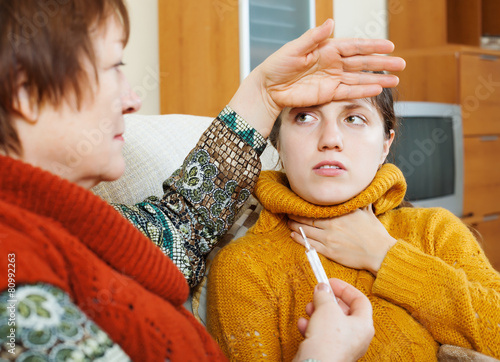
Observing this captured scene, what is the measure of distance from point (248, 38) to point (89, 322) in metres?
2.25

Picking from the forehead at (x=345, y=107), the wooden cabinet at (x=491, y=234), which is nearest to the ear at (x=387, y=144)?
the forehead at (x=345, y=107)

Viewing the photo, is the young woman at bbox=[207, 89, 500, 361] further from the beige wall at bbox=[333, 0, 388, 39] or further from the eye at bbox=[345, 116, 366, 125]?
the beige wall at bbox=[333, 0, 388, 39]

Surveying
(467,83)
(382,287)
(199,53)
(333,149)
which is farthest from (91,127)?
(467,83)

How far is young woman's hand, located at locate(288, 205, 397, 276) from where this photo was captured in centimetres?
102

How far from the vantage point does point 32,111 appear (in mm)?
620

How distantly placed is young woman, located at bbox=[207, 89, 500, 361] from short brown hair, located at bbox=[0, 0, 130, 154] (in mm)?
528

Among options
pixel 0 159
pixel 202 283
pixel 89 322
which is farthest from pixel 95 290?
pixel 202 283

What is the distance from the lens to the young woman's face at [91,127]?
64 centimetres

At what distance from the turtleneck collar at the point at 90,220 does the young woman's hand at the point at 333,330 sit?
7.8 inches

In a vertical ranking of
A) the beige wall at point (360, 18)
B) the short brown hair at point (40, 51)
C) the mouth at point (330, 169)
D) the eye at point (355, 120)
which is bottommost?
the mouth at point (330, 169)

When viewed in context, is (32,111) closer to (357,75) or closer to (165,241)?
(165,241)

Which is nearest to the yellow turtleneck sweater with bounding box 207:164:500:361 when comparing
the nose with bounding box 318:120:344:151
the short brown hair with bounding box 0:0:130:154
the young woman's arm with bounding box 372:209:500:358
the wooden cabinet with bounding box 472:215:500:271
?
the young woman's arm with bounding box 372:209:500:358

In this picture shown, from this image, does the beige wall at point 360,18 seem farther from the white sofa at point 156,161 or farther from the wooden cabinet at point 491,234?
the white sofa at point 156,161

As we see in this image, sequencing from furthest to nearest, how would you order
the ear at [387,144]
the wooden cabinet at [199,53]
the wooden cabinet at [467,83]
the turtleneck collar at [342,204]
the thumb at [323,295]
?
the wooden cabinet at [467,83], the wooden cabinet at [199,53], the ear at [387,144], the turtleneck collar at [342,204], the thumb at [323,295]
